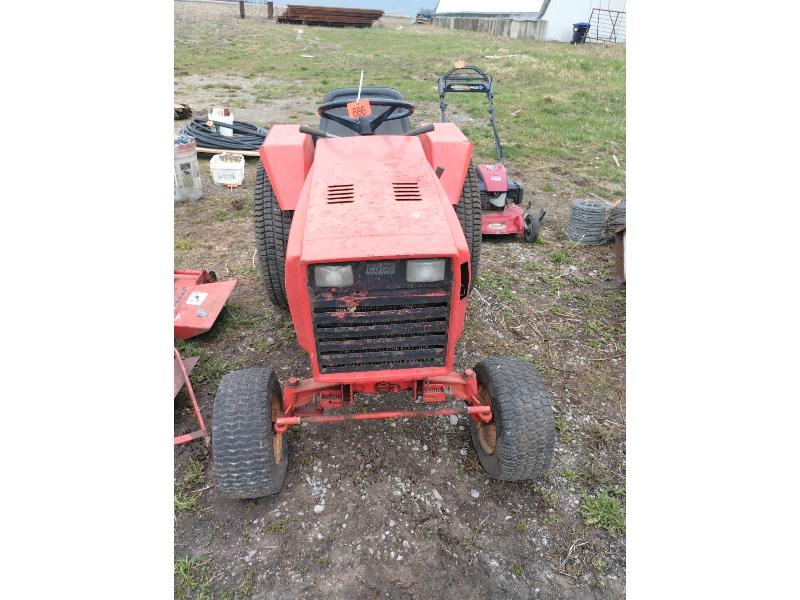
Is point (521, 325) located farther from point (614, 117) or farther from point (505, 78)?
point (505, 78)

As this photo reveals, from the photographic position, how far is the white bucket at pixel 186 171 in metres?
5.27

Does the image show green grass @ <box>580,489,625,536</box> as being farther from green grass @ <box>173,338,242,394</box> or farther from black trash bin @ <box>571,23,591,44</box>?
black trash bin @ <box>571,23,591,44</box>

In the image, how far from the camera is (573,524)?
2.39m

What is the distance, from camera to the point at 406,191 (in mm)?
2355

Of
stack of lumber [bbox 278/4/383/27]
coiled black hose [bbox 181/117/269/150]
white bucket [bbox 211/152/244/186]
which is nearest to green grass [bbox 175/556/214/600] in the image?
white bucket [bbox 211/152/244/186]

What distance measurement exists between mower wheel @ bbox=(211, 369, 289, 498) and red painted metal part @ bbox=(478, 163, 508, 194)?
322cm

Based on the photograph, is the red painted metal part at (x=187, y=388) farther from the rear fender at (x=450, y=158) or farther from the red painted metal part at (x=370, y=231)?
the rear fender at (x=450, y=158)

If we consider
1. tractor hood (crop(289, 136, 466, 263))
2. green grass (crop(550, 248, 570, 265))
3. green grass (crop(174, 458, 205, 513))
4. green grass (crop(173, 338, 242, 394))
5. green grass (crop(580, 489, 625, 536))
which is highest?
tractor hood (crop(289, 136, 466, 263))

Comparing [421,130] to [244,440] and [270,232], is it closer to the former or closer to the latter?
[270,232]

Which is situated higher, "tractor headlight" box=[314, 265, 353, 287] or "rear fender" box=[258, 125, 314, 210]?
"rear fender" box=[258, 125, 314, 210]

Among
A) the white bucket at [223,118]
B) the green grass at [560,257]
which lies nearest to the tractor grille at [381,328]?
the green grass at [560,257]

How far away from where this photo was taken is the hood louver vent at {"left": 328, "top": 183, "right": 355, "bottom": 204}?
2295 mm

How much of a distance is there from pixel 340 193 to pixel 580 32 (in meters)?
21.3

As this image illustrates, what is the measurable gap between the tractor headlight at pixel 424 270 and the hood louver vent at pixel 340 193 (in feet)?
1.73
